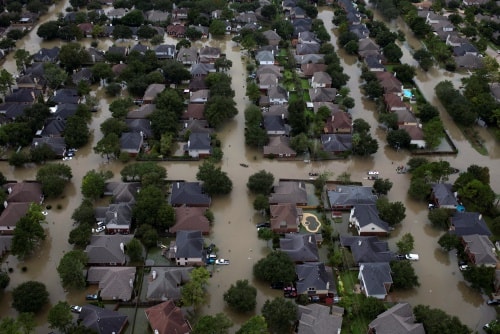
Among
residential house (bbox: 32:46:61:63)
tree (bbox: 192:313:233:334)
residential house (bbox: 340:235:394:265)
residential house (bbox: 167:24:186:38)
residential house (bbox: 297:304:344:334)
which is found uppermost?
tree (bbox: 192:313:233:334)

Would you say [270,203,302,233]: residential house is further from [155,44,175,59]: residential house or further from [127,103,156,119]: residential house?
[155,44,175,59]: residential house

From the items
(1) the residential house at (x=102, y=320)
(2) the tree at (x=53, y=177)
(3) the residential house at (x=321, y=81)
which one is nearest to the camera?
(1) the residential house at (x=102, y=320)

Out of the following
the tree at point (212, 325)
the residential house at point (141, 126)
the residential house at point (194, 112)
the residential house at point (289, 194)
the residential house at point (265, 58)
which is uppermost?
the tree at point (212, 325)

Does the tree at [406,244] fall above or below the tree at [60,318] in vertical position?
below

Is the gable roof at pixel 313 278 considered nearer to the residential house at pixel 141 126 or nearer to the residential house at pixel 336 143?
the residential house at pixel 336 143

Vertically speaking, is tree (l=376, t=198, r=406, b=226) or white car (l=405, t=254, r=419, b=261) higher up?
tree (l=376, t=198, r=406, b=226)

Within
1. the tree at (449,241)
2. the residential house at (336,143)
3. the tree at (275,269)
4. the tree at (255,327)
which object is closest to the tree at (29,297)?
the tree at (255,327)

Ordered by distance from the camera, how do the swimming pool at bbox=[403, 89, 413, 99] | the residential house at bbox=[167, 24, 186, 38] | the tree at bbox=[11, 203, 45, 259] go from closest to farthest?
the tree at bbox=[11, 203, 45, 259] < the swimming pool at bbox=[403, 89, 413, 99] < the residential house at bbox=[167, 24, 186, 38]

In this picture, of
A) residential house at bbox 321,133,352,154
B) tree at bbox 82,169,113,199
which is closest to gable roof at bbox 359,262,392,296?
residential house at bbox 321,133,352,154
